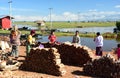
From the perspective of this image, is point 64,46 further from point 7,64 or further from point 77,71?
point 7,64

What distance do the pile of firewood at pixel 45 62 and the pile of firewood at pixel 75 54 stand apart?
3079 mm

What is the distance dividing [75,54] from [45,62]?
3425 mm

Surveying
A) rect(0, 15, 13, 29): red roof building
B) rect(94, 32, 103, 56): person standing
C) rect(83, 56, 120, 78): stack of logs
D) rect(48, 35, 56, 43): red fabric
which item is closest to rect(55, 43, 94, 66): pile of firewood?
rect(48, 35, 56, 43): red fabric

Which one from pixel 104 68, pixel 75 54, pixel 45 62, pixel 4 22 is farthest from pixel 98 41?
pixel 4 22

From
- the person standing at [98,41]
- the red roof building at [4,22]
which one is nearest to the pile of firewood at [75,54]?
the person standing at [98,41]

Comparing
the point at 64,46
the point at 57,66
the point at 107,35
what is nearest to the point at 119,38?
the point at 107,35

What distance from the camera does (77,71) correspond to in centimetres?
1823

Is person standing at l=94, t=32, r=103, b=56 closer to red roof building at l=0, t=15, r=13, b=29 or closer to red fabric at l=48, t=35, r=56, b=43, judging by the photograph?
red fabric at l=48, t=35, r=56, b=43

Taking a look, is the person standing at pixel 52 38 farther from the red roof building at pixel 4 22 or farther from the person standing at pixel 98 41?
the red roof building at pixel 4 22

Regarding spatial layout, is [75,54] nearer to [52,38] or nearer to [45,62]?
[52,38]

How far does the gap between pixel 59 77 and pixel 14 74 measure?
225 centimetres

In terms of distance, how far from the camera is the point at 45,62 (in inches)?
686

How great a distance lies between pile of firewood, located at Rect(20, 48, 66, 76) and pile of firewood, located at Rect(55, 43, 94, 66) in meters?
3.08

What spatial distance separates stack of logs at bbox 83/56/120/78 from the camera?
16797 millimetres
